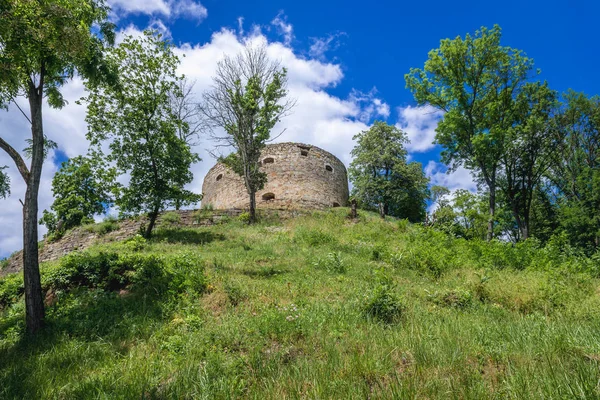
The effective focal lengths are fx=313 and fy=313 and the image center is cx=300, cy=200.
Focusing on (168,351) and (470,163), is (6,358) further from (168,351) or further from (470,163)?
(470,163)

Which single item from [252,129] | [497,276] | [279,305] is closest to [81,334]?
[279,305]

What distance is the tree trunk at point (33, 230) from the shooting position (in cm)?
472

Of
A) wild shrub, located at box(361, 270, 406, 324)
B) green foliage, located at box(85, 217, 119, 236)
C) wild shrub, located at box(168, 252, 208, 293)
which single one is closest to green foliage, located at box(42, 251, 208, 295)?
wild shrub, located at box(168, 252, 208, 293)

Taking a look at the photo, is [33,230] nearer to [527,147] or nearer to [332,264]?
[332,264]

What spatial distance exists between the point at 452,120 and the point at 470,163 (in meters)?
→ 2.55

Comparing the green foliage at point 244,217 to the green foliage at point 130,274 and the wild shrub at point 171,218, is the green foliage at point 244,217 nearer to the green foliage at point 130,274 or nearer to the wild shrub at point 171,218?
the wild shrub at point 171,218

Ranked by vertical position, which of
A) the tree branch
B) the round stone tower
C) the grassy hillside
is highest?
the round stone tower

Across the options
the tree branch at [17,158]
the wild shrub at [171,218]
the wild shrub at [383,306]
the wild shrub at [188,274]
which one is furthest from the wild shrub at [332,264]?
the wild shrub at [171,218]

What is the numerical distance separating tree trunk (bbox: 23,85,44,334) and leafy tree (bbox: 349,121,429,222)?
65.8ft

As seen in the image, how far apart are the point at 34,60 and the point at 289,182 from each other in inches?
580

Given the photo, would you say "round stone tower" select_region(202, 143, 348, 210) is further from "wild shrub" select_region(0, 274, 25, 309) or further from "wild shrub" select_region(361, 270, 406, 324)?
"wild shrub" select_region(361, 270, 406, 324)

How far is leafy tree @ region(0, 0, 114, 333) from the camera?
4830 millimetres

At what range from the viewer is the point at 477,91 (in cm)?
1513

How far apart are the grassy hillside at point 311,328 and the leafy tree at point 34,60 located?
3.64ft
